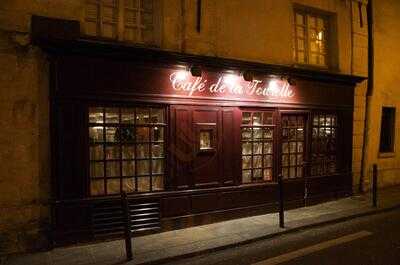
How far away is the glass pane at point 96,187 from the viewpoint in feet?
25.8

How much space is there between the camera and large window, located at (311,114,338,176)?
11539mm

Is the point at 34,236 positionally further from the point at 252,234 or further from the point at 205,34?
the point at 205,34

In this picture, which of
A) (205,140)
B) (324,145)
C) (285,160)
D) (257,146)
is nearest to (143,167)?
(205,140)

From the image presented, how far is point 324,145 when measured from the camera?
467 inches

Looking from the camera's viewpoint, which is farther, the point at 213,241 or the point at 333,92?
the point at 333,92

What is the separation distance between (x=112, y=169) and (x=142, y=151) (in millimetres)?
713

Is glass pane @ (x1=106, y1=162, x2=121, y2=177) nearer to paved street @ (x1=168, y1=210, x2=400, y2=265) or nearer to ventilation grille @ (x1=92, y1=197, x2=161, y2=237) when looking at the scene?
ventilation grille @ (x1=92, y1=197, x2=161, y2=237)

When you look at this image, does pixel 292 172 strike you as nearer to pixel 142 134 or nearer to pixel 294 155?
pixel 294 155

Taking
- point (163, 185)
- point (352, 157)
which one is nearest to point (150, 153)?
point (163, 185)

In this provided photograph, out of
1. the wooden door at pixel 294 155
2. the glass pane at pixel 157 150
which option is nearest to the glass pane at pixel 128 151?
the glass pane at pixel 157 150

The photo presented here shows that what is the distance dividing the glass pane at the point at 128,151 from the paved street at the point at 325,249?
2476mm

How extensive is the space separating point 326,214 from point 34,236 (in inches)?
250

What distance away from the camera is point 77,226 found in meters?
7.52

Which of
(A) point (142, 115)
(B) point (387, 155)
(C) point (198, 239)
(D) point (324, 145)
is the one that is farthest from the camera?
(B) point (387, 155)
